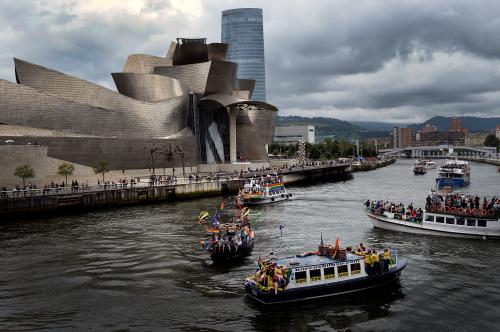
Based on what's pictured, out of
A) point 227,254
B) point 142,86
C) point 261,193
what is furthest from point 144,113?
point 227,254

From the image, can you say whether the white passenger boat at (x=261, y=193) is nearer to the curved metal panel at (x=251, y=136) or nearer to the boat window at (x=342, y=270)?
the boat window at (x=342, y=270)

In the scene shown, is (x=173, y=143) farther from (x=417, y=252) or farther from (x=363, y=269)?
(x=363, y=269)

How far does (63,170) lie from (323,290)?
47.8 meters

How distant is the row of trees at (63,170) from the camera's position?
183ft

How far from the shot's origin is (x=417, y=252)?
33438 mm

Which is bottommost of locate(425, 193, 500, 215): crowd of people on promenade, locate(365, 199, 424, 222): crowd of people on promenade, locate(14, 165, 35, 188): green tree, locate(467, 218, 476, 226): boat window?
locate(467, 218, 476, 226): boat window

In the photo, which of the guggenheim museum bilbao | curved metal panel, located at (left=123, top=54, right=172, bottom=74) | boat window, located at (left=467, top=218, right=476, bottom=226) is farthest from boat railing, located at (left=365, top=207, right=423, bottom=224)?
curved metal panel, located at (left=123, top=54, right=172, bottom=74)

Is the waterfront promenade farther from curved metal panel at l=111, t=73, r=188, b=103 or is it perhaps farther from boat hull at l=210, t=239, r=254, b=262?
boat hull at l=210, t=239, r=254, b=262

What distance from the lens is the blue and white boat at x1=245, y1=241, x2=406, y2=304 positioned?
23.0 meters

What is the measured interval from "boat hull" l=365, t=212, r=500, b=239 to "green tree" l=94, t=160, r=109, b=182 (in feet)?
133

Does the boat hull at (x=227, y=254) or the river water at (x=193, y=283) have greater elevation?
the boat hull at (x=227, y=254)

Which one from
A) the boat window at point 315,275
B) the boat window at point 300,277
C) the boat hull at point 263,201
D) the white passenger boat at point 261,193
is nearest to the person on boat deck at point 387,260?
the boat window at point 315,275

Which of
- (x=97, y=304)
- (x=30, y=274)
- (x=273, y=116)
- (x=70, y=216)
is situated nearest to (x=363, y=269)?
(x=97, y=304)

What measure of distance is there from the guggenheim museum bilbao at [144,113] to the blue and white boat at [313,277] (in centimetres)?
5001
